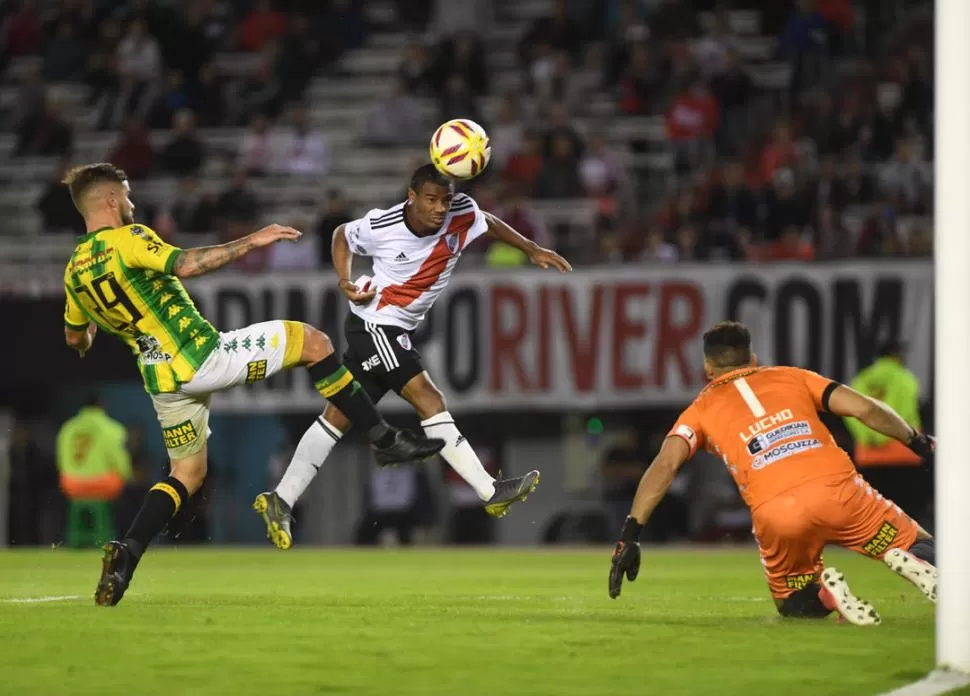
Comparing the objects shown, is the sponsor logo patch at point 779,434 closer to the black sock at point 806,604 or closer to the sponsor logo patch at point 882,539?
the sponsor logo patch at point 882,539

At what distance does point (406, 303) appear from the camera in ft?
34.9

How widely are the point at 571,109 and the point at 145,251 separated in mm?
14308

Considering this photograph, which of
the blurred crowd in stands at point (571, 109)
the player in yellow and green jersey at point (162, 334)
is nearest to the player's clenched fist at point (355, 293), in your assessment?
the player in yellow and green jersey at point (162, 334)

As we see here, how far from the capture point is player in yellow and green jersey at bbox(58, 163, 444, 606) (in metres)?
8.90

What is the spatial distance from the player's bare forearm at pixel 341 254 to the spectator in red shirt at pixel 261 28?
1521cm

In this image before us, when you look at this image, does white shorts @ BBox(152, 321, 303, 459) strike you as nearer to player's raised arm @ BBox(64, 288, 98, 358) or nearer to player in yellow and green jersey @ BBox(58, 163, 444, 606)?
player in yellow and green jersey @ BBox(58, 163, 444, 606)

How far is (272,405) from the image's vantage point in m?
20.3

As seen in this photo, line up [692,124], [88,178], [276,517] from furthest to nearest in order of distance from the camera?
[692,124], [276,517], [88,178]

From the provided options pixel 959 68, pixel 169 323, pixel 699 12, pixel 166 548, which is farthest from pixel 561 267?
pixel 699 12

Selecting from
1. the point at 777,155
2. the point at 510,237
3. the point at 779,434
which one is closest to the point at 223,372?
the point at 510,237

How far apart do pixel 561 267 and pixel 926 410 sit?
969cm

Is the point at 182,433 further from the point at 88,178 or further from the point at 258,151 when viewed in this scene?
the point at 258,151

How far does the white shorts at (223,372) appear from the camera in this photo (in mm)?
9273

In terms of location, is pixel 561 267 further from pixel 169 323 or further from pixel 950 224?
pixel 950 224
